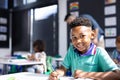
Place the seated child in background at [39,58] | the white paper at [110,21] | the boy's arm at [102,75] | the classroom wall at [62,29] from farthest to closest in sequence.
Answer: the classroom wall at [62,29]
the white paper at [110,21]
the seated child in background at [39,58]
the boy's arm at [102,75]

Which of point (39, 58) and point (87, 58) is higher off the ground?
point (87, 58)

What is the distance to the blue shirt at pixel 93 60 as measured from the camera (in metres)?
1.11

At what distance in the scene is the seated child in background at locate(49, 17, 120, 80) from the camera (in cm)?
105

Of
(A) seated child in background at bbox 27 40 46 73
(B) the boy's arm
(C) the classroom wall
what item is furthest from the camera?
(C) the classroom wall

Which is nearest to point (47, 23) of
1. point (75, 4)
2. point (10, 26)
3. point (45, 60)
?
point (75, 4)

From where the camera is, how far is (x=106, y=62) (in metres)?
1.11

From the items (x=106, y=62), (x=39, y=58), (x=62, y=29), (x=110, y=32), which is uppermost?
(x=62, y=29)

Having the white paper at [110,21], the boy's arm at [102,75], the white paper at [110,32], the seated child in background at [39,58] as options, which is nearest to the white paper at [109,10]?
the white paper at [110,21]

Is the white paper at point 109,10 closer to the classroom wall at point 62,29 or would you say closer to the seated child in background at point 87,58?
the classroom wall at point 62,29

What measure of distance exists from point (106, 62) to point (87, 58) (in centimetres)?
12

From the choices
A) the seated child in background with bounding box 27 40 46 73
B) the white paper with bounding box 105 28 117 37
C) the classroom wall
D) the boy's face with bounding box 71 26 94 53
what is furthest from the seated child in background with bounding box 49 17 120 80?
the classroom wall

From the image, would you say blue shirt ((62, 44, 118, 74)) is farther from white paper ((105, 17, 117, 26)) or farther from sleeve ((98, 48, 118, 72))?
white paper ((105, 17, 117, 26))

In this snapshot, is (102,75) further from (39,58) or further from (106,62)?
(39,58)

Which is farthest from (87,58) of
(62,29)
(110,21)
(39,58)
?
(62,29)
